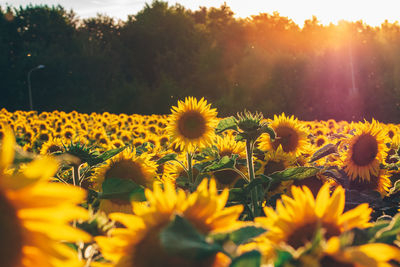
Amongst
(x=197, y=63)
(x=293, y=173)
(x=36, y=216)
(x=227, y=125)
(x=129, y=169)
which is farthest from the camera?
(x=197, y=63)

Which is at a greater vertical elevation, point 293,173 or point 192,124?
point 192,124

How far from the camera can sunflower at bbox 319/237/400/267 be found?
532 mm

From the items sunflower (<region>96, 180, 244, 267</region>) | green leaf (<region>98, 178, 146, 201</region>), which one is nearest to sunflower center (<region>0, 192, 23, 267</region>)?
sunflower (<region>96, 180, 244, 267</region>)

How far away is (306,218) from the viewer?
68cm

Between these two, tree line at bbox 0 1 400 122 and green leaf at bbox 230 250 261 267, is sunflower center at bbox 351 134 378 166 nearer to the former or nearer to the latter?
green leaf at bbox 230 250 261 267

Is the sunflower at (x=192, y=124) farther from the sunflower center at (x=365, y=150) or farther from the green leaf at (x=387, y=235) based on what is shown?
the green leaf at (x=387, y=235)

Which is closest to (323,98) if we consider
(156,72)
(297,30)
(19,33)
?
(156,72)

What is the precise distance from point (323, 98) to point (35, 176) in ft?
91.4

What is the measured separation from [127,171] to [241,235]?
112 cm

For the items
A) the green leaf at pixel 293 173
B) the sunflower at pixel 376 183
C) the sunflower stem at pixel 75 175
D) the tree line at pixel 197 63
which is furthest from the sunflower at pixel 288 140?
the tree line at pixel 197 63

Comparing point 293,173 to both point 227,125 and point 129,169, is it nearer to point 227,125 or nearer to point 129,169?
point 227,125

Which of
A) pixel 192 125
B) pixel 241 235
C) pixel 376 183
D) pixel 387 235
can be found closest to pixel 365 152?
pixel 376 183

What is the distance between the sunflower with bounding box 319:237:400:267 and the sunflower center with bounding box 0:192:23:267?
1.22ft

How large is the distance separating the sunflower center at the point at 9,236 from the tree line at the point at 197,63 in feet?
77.3
